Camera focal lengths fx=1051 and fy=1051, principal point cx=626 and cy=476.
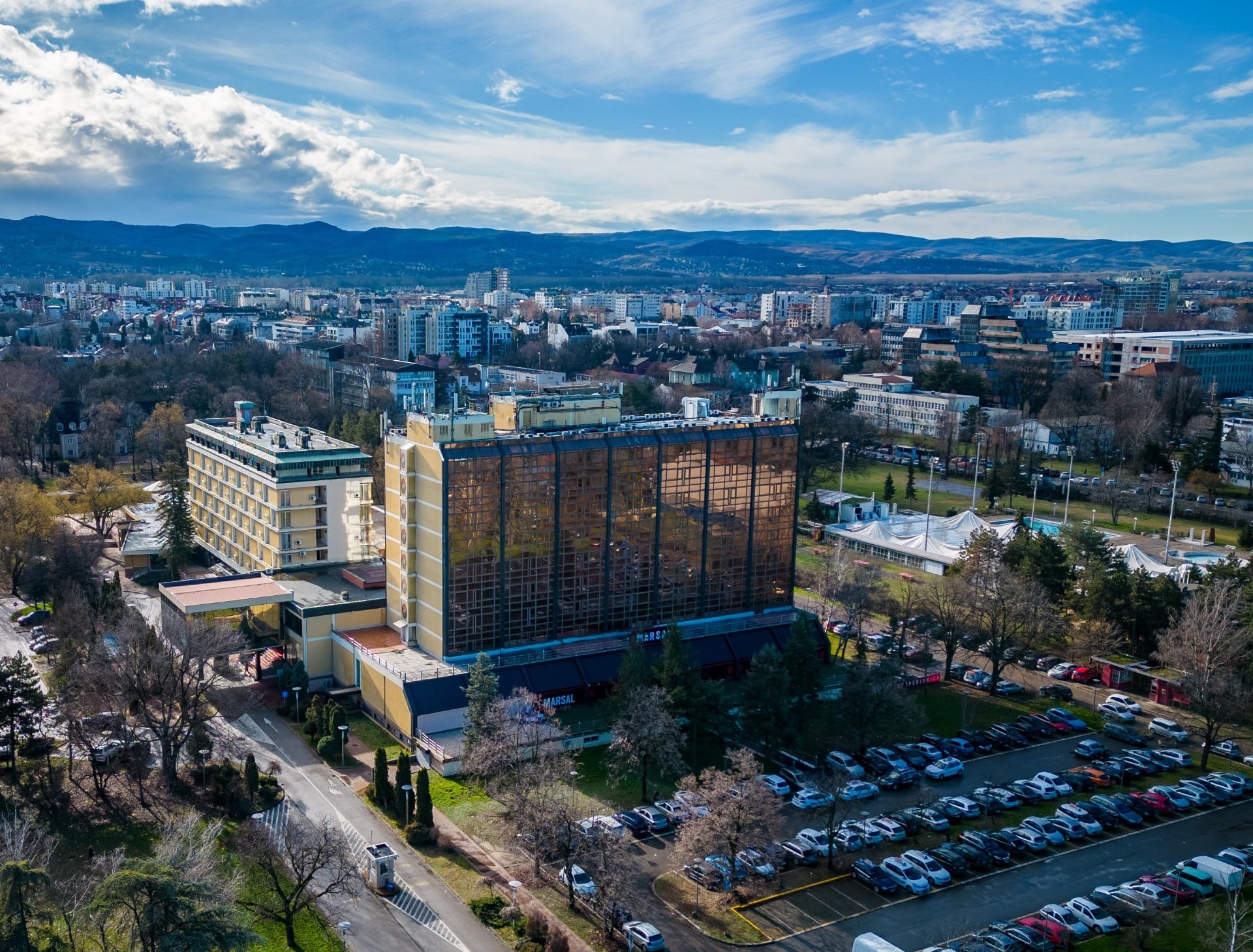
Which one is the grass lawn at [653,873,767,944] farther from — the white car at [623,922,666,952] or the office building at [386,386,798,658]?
the office building at [386,386,798,658]

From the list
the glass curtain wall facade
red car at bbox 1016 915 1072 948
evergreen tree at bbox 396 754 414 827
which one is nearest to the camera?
red car at bbox 1016 915 1072 948

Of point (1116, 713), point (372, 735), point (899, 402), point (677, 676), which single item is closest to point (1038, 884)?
point (677, 676)

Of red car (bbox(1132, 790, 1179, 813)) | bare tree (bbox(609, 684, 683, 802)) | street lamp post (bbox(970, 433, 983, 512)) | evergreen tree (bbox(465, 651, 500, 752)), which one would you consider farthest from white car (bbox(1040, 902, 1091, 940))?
street lamp post (bbox(970, 433, 983, 512))

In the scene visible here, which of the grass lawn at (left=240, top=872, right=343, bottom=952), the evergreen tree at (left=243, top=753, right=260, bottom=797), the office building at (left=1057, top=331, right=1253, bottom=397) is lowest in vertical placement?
the grass lawn at (left=240, top=872, right=343, bottom=952)

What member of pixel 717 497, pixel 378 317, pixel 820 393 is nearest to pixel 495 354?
pixel 378 317

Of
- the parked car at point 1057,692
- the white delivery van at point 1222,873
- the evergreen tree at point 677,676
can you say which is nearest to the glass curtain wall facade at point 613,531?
the evergreen tree at point 677,676

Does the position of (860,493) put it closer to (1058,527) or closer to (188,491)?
(1058,527)
